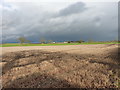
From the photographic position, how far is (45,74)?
3.95 metres

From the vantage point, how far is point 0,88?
3.16 meters

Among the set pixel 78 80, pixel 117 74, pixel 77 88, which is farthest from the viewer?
pixel 117 74

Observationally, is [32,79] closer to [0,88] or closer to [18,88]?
[18,88]

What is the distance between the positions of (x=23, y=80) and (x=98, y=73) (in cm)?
292

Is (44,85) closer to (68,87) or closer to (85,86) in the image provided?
(68,87)

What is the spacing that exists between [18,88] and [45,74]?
1157mm

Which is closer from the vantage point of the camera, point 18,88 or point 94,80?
point 18,88

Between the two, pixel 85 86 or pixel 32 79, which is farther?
pixel 32 79

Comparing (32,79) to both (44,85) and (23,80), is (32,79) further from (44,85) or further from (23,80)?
(44,85)

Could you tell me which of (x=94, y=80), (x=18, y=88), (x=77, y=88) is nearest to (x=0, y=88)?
(x=18, y=88)

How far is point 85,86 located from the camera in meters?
3.07

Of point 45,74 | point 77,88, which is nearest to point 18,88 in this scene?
point 45,74

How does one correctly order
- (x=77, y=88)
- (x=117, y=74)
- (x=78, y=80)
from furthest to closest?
1. (x=117, y=74)
2. (x=78, y=80)
3. (x=77, y=88)

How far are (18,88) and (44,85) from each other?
0.80m
